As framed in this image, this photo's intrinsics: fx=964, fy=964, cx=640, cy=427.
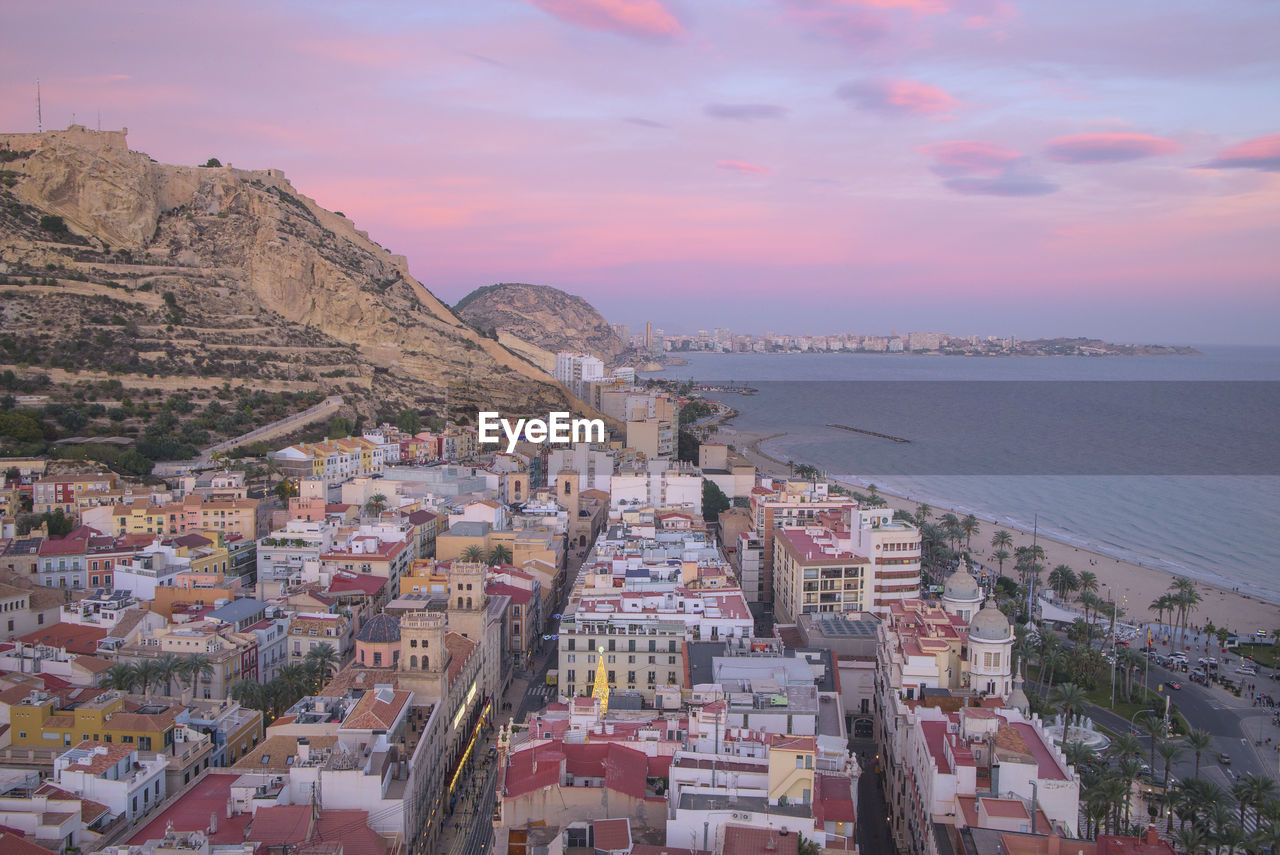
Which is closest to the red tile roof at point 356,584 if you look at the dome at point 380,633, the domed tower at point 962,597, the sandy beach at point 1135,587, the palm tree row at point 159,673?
the palm tree row at point 159,673

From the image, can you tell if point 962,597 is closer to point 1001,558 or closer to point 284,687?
point 1001,558

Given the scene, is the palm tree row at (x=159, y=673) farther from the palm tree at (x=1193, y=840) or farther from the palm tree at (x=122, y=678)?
the palm tree at (x=1193, y=840)

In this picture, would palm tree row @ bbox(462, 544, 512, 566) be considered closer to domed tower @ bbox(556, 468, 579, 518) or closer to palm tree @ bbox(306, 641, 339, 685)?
domed tower @ bbox(556, 468, 579, 518)

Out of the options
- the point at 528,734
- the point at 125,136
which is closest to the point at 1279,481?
the point at 528,734

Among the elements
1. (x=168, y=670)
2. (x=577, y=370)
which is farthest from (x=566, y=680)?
(x=577, y=370)

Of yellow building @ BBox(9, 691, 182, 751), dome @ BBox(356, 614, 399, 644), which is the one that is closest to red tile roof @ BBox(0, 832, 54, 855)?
yellow building @ BBox(9, 691, 182, 751)
